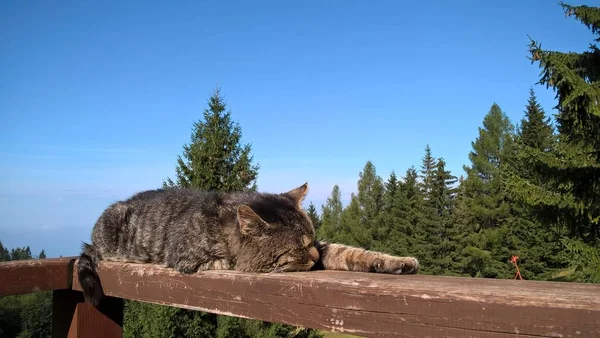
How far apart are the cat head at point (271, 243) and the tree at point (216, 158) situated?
43.7ft

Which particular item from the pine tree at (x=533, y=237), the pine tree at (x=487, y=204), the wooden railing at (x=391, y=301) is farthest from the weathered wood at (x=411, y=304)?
the pine tree at (x=487, y=204)

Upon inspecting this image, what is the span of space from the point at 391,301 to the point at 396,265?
3.04 feet

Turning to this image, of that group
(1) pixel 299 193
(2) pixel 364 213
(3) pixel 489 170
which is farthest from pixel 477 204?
(1) pixel 299 193

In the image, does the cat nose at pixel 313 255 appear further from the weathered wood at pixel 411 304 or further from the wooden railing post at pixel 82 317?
the wooden railing post at pixel 82 317

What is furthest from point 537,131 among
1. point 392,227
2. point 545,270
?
point 392,227

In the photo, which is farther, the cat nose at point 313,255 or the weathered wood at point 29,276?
the cat nose at point 313,255

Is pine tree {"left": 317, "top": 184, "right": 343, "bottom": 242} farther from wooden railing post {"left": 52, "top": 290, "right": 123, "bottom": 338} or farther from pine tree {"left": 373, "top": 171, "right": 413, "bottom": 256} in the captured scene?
wooden railing post {"left": 52, "top": 290, "right": 123, "bottom": 338}

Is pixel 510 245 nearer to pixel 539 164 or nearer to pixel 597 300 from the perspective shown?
pixel 539 164

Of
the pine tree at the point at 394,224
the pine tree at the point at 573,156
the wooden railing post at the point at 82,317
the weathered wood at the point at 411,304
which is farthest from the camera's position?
the pine tree at the point at 394,224

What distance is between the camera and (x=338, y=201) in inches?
1955

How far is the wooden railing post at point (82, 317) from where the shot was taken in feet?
8.64

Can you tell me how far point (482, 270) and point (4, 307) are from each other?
3321 centimetres

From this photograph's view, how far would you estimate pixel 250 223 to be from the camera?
2756mm

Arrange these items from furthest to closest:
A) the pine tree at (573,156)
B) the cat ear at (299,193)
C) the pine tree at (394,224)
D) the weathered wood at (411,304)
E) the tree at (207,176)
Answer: the pine tree at (394,224), the tree at (207,176), the pine tree at (573,156), the cat ear at (299,193), the weathered wood at (411,304)
